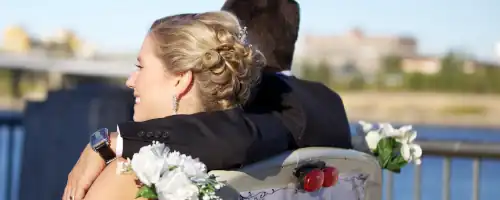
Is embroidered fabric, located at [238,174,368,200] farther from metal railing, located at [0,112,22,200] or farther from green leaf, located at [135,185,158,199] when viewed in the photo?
metal railing, located at [0,112,22,200]

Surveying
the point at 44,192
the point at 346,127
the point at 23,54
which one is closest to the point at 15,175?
the point at 44,192

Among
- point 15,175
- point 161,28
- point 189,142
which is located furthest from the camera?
point 15,175

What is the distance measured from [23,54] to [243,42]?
33.0 metres

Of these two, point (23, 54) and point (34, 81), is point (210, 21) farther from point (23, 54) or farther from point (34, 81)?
point (23, 54)

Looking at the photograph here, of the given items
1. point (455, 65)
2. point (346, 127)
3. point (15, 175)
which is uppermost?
point (346, 127)

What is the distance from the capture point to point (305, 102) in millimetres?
2688

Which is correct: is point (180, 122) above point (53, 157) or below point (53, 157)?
above

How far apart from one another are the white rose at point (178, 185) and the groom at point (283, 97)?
8.1 inches

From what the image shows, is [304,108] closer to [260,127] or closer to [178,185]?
[260,127]

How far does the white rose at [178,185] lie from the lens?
83.7 inches

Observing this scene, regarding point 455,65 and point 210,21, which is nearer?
point 210,21

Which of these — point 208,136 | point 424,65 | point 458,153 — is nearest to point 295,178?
point 208,136

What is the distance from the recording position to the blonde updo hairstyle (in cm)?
238

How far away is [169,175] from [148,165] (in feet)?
0.16
